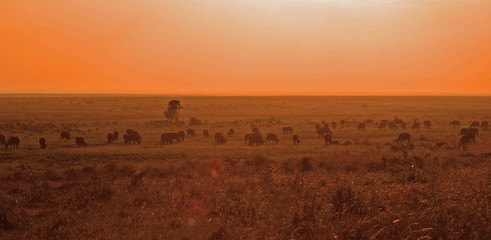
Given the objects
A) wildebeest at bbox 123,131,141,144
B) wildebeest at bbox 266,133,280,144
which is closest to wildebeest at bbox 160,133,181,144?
wildebeest at bbox 123,131,141,144

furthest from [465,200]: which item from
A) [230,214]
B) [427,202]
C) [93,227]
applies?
[93,227]

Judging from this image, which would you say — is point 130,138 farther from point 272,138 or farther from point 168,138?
point 272,138

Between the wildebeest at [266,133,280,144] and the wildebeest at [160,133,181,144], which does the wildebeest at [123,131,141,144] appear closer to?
the wildebeest at [160,133,181,144]

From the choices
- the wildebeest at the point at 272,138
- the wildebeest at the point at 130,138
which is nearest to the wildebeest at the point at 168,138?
the wildebeest at the point at 130,138

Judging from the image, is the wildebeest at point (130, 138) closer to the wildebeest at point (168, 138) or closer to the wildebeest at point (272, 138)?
the wildebeest at point (168, 138)

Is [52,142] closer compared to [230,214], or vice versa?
[230,214]

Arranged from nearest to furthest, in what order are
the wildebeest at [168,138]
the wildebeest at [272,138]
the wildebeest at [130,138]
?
the wildebeest at [130,138]
the wildebeest at [168,138]
the wildebeest at [272,138]

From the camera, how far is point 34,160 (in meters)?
21.7

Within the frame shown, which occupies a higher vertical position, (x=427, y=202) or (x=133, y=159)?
(x=427, y=202)

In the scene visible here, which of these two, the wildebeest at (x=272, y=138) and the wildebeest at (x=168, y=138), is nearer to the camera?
the wildebeest at (x=168, y=138)

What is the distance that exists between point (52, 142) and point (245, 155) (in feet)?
60.2

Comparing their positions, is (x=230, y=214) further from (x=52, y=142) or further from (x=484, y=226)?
(x=52, y=142)

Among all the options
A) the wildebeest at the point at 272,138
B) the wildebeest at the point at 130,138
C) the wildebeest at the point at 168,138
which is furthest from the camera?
the wildebeest at the point at 272,138

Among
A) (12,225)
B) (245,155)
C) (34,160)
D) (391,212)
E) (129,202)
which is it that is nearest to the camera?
(391,212)
